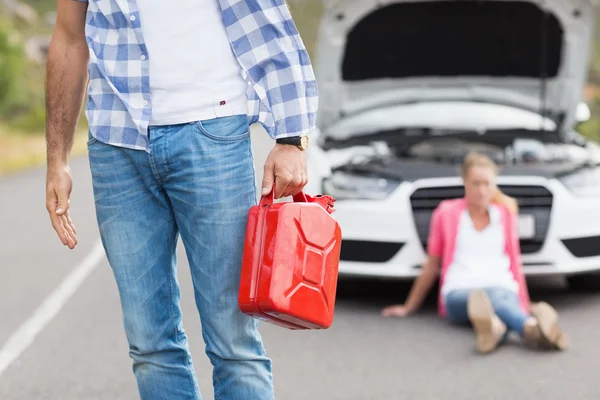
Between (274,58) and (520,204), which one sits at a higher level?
(274,58)

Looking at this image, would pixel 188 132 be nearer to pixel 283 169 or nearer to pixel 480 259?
pixel 283 169

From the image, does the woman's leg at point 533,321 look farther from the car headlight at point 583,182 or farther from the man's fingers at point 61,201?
the man's fingers at point 61,201

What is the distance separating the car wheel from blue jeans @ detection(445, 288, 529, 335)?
3.92ft

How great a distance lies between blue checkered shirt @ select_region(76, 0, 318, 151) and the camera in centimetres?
301

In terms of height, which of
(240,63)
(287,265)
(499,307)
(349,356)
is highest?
(240,63)

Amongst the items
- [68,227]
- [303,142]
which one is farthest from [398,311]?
[303,142]

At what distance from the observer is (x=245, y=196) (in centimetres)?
308

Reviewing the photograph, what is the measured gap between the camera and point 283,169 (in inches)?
119

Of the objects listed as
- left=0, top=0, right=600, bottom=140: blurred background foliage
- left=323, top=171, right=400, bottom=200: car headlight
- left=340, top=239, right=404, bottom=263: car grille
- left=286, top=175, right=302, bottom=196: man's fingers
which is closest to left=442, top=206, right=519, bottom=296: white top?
left=340, top=239, right=404, bottom=263: car grille

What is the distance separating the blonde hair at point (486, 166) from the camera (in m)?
6.34

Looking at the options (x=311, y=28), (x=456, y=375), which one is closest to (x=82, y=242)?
(x=456, y=375)

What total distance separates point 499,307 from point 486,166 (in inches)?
33.3

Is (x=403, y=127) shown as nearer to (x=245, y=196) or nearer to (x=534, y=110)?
(x=534, y=110)

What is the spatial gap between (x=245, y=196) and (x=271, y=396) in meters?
0.61
